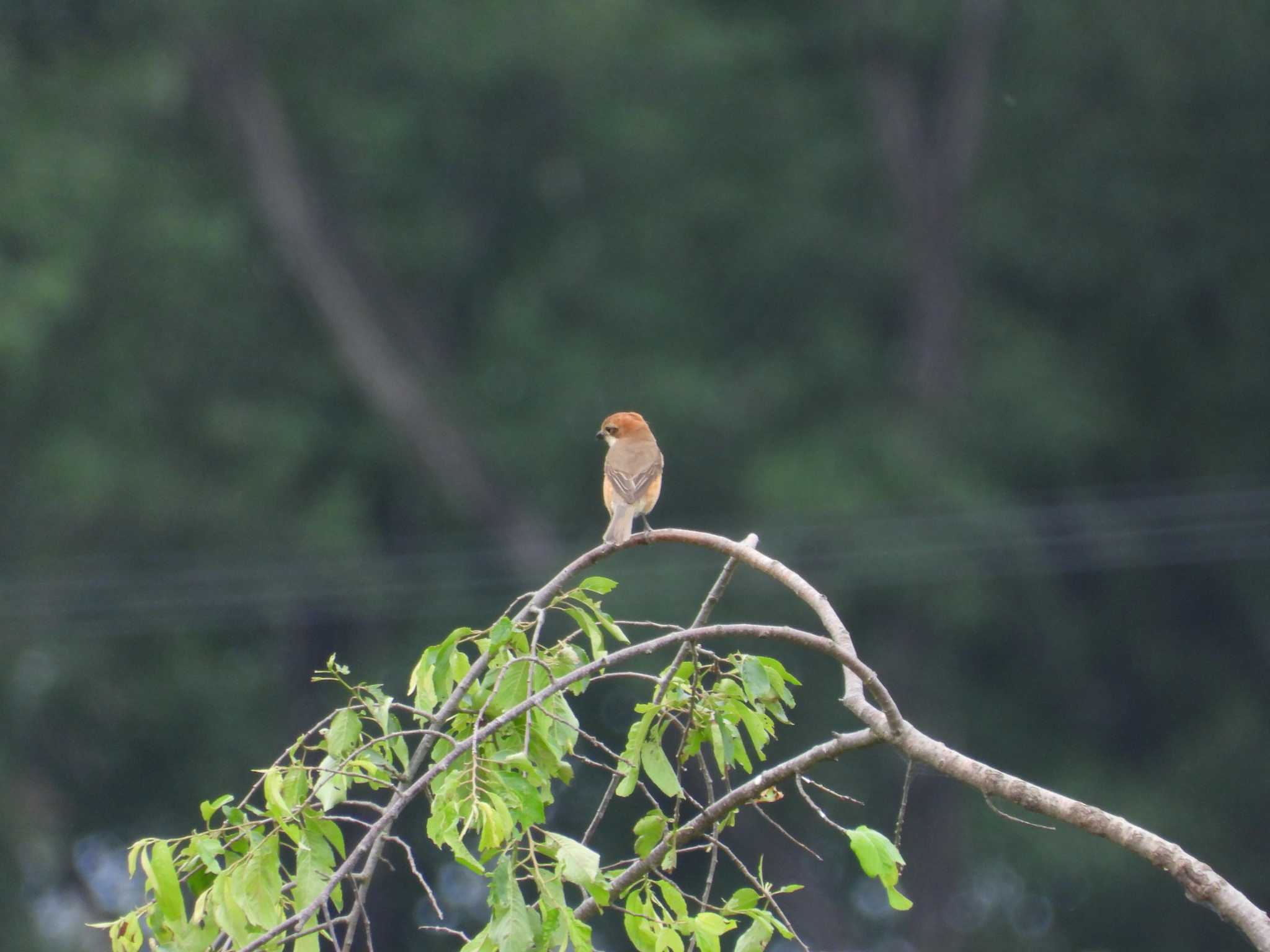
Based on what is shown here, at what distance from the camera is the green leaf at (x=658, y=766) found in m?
2.99

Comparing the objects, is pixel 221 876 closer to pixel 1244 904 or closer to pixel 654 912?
pixel 654 912

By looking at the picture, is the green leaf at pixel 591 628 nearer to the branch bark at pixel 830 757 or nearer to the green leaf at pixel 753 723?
the branch bark at pixel 830 757

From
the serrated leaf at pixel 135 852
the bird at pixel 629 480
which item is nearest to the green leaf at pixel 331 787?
the serrated leaf at pixel 135 852

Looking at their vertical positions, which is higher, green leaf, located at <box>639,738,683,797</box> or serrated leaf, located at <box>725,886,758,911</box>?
green leaf, located at <box>639,738,683,797</box>

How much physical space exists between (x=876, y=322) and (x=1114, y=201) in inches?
101

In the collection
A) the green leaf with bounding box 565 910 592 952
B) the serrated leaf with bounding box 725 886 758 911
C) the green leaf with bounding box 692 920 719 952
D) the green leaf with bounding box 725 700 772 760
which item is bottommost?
the green leaf with bounding box 565 910 592 952

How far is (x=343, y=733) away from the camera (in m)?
2.96

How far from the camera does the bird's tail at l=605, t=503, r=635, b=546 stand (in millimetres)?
5457

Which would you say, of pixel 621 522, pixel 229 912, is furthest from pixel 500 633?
pixel 621 522

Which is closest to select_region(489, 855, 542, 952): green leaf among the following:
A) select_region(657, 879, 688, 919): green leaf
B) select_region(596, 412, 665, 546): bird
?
select_region(657, 879, 688, 919): green leaf

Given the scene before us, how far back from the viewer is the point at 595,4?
59.6ft

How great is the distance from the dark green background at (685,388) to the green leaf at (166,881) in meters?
13.4

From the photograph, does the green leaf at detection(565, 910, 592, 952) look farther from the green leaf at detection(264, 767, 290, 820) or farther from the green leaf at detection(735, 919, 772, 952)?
the green leaf at detection(264, 767, 290, 820)

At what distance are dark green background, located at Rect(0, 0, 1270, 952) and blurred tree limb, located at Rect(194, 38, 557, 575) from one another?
69 mm
